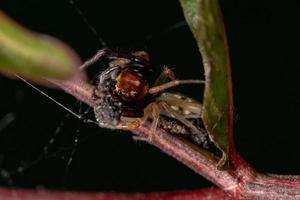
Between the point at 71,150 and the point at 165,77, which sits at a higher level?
the point at 165,77

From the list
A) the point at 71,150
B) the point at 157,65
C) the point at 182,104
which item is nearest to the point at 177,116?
the point at 182,104

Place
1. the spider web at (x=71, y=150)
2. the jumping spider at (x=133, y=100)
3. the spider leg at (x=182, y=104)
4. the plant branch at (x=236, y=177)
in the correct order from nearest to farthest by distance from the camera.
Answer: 1. the plant branch at (x=236, y=177)
2. the jumping spider at (x=133, y=100)
3. the spider leg at (x=182, y=104)
4. the spider web at (x=71, y=150)

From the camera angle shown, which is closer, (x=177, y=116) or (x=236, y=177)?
(x=236, y=177)

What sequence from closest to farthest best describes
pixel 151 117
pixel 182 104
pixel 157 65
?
1. pixel 151 117
2. pixel 182 104
3. pixel 157 65

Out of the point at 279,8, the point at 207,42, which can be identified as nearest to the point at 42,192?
the point at 207,42

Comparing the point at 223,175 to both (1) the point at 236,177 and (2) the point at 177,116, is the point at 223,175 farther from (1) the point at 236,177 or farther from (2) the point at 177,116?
(2) the point at 177,116

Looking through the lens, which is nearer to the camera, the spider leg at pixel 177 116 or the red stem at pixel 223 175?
the red stem at pixel 223 175

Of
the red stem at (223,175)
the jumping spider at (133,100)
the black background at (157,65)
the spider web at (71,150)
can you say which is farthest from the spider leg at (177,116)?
the spider web at (71,150)

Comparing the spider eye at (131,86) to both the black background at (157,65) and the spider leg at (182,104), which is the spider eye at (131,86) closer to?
the spider leg at (182,104)
